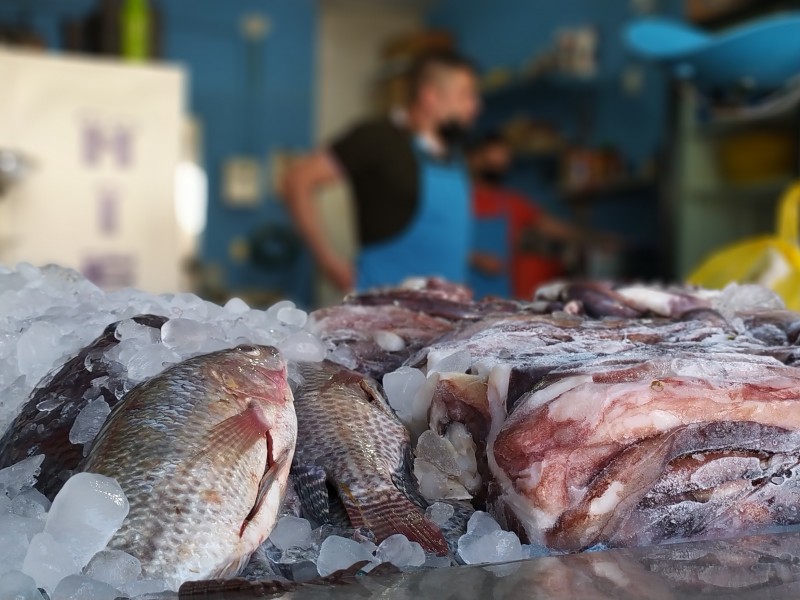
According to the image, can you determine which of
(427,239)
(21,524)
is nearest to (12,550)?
(21,524)

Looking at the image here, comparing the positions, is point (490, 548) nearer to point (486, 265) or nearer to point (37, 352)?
point (37, 352)

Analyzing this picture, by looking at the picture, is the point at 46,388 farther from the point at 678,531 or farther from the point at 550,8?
the point at 550,8

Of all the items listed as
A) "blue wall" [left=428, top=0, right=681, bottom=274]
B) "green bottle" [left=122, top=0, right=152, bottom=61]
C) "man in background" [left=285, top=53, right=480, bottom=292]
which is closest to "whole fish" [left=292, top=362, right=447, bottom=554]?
"man in background" [left=285, top=53, right=480, bottom=292]

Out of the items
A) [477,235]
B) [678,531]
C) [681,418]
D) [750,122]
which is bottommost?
[477,235]

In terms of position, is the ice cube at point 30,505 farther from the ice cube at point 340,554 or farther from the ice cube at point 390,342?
the ice cube at point 390,342

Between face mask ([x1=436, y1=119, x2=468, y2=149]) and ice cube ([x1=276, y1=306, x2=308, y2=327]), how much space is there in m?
2.68

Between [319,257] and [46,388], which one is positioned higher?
[46,388]

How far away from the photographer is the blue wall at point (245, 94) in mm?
6312

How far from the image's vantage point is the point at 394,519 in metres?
0.62

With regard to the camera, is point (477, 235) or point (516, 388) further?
point (477, 235)

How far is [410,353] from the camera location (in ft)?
2.84

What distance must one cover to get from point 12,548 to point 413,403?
0.37 meters

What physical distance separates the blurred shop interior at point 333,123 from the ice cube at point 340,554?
3.96 ft

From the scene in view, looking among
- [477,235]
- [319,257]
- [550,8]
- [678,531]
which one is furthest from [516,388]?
[550,8]
